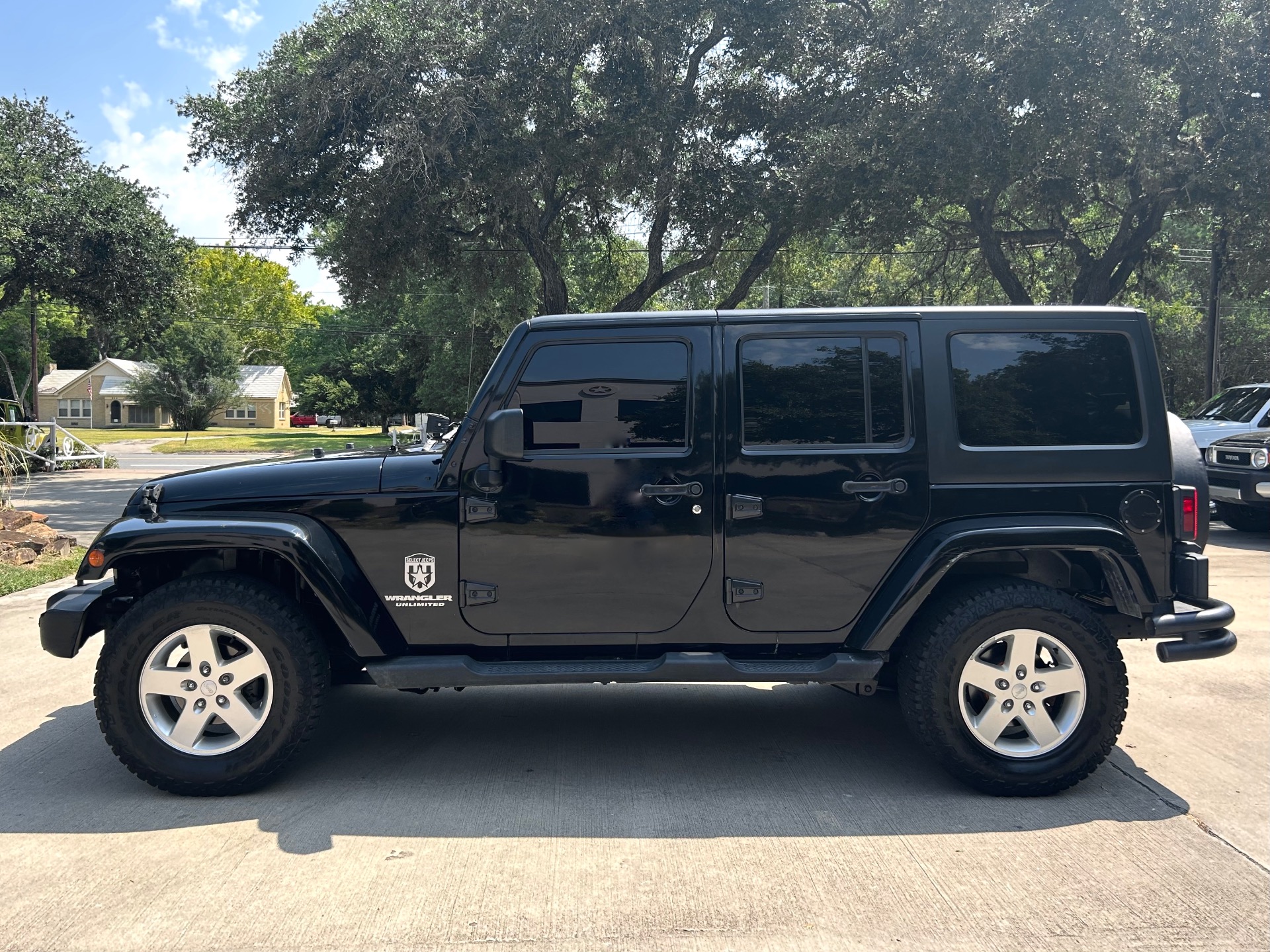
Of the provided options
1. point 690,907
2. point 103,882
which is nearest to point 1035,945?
point 690,907

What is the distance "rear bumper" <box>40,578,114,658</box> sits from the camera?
4121 millimetres

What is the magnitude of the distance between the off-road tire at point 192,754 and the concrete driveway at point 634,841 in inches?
5.7

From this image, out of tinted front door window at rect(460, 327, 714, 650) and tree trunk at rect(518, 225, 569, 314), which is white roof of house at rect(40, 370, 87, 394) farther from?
tinted front door window at rect(460, 327, 714, 650)

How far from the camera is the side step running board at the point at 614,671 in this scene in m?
4.10

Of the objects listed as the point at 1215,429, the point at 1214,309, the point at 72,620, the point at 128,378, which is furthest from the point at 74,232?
the point at 128,378

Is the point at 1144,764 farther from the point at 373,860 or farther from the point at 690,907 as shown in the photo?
the point at 373,860

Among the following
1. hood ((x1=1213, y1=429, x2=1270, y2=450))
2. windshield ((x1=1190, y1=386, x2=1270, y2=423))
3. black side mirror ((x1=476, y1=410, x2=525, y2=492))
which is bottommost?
black side mirror ((x1=476, y1=410, x2=525, y2=492))

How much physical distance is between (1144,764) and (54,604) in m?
4.84

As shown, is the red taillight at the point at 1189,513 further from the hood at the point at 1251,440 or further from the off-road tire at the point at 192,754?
the hood at the point at 1251,440

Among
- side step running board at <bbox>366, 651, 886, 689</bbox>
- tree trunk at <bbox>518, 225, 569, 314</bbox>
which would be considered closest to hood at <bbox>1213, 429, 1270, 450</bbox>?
side step running board at <bbox>366, 651, 886, 689</bbox>

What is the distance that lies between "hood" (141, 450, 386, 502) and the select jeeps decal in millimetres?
341

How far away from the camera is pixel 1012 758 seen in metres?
4.11

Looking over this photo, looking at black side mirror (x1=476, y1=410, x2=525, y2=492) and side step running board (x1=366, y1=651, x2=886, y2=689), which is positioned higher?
black side mirror (x1=476, y1=410, x2=525, y2=492)

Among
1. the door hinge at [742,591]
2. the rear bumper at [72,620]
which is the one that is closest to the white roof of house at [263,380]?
the rear bumper at [72,620]
